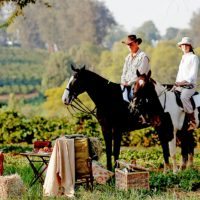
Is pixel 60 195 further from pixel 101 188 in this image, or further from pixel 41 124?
pixel 41 124

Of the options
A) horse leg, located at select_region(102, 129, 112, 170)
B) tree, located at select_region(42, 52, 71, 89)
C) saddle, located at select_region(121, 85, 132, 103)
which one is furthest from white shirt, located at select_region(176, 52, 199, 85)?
tree, located at select_region(42, 52, 71, 89)

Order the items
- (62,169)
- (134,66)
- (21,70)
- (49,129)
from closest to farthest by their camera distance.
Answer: (62,169) → (134,66) → (49,129) → (21,70)

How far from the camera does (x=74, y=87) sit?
10953 millimetres

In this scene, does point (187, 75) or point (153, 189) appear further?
point (187, 75)

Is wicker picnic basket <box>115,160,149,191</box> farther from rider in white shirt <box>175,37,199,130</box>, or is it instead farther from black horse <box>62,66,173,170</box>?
rider in white shirt <box>175,37,199,130</box>

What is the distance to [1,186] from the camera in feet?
29.3

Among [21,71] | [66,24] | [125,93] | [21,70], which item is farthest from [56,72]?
[125,93]

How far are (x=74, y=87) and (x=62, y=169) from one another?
2091 millimetres

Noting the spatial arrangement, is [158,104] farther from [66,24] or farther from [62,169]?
[66,24]

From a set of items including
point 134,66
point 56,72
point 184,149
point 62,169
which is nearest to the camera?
point 62,169

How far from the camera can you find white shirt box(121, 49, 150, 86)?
1102 centimetres

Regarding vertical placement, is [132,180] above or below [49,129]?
below

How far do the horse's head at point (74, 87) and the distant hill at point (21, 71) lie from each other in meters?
54.4

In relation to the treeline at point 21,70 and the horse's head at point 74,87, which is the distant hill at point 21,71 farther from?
the horse's head at point 74,87
